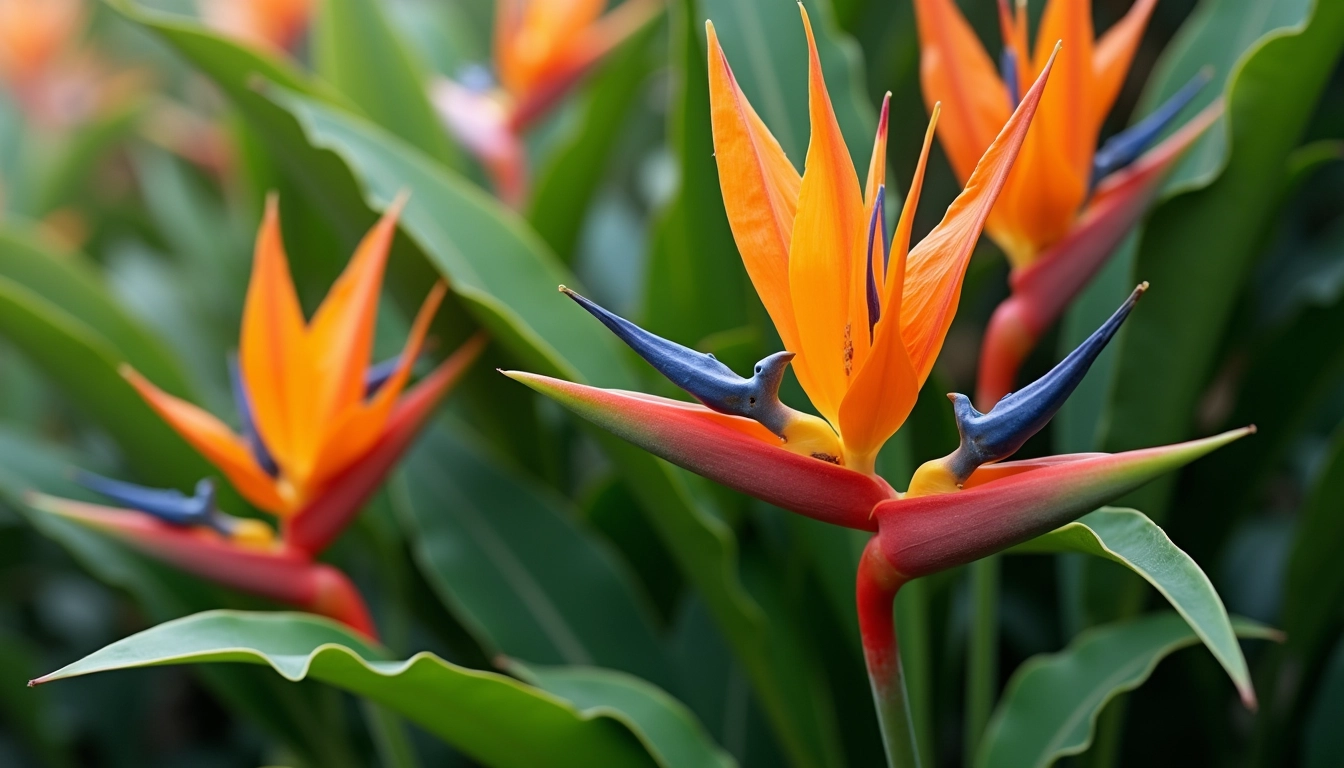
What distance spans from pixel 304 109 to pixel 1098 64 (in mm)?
472

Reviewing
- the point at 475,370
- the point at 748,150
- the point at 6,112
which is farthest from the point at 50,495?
the point at 6,112

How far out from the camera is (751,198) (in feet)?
1.34

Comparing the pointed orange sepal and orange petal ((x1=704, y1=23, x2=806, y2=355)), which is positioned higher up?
orange petal ((x1=704, y1=23, x2=806, y2=355))

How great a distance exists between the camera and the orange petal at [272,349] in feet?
1.92

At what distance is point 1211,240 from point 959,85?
0.71ft

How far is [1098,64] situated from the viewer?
1.94ft

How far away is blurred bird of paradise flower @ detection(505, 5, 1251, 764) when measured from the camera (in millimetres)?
A: 365

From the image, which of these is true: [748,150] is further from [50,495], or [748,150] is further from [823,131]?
[50,495]

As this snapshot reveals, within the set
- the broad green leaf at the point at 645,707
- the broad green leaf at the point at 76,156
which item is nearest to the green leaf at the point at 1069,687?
the broad green leaf at the point at 645,707

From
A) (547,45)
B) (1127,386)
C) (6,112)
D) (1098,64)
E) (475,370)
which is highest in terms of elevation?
(6,112)

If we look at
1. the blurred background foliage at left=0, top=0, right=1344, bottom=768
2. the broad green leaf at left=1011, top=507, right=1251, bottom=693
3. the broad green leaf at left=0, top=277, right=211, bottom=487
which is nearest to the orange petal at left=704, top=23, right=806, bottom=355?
the broad green leaf at left=1011, top=507, right=1251, bottom=693

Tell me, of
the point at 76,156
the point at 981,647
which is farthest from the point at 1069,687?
the point at 76,156

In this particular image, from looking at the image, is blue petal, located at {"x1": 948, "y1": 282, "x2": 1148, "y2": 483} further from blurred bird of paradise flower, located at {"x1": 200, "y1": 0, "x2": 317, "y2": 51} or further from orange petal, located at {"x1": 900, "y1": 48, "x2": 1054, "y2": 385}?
blurred bird of paradise flower, located at {"x1": 200, "y1": 0, "x2": 317, "y2": 51}

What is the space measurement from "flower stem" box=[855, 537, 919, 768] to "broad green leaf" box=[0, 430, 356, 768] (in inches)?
21.4
